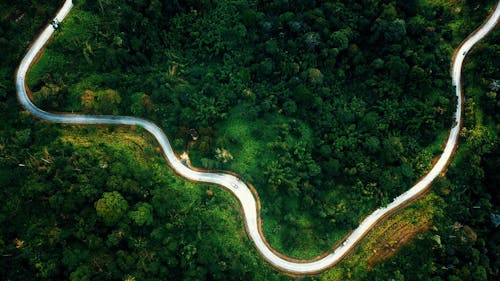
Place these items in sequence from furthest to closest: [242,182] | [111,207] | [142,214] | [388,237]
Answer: [242,182] < [388,237] < [142,214] < [111,207]

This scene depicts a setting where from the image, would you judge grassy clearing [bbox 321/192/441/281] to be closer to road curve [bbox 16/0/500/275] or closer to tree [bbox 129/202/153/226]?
road curve [bbox 16/0/500/275]

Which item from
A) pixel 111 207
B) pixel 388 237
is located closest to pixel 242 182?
pixel 111 207

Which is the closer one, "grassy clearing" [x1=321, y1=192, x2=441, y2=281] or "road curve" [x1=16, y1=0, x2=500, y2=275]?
"grassy clearing" [x1=321, y1=192, x2=441, y2=281]

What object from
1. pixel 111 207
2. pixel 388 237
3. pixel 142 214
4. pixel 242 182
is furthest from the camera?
pixel 242 182

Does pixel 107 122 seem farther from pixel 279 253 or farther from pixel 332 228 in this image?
pixel 332 228

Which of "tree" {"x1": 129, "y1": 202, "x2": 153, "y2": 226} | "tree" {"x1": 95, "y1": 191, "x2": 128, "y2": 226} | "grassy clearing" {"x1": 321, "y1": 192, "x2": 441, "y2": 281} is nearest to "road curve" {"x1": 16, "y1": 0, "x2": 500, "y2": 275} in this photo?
"grassy clearing" {"x1": 321, "y1": 192, "x2": 441, "y2": 281}

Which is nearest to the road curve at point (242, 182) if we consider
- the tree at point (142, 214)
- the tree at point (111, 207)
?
the tree at point (142, 214)

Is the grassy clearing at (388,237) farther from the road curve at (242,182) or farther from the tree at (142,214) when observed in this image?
the tree at (142,214)

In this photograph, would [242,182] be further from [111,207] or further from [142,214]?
[111,207]

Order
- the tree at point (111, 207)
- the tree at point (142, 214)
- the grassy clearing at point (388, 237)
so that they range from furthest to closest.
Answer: the grassy clearing at point (388, 237) < the tree at point (142, 214) < the tree at point (111, 207)
